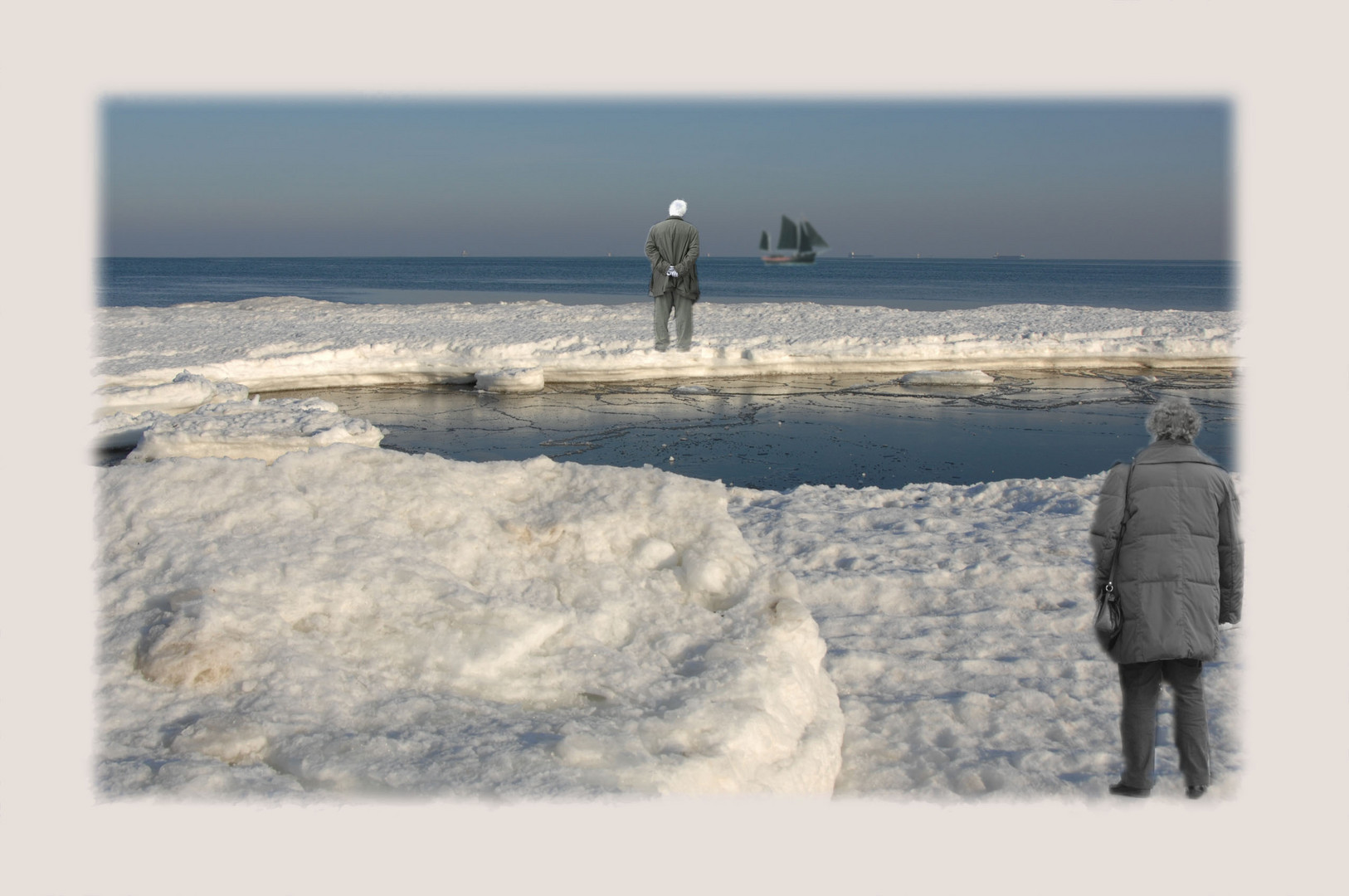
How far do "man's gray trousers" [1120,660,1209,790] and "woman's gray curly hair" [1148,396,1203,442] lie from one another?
0.67 m

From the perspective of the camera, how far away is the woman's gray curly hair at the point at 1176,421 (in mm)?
2764

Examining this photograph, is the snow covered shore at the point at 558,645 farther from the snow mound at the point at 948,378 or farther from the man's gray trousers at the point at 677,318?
the snow mound at the point at 948,378

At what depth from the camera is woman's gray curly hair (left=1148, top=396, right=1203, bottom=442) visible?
2764 mm

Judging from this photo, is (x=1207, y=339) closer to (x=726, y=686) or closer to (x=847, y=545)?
(x=847, y=545)

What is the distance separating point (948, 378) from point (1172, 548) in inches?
548

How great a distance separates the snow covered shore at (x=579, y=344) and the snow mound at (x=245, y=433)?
3.22 m

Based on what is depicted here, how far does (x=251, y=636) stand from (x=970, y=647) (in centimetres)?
310

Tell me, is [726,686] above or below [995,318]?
below

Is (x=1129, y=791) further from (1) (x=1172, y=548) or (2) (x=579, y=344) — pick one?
(2) (x=579, y=344)

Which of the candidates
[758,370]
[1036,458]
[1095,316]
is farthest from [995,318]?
[1036,458]

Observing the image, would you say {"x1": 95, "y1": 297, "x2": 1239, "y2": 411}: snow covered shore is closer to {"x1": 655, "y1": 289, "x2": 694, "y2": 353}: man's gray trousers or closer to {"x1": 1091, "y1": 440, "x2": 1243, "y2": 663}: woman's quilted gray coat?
{"x1": 655, "y1": 289, "x2": 694, "y2": 353}: man's gray trousers

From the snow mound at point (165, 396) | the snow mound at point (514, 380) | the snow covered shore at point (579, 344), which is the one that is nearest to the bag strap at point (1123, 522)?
the snow mound at point (165, 396)

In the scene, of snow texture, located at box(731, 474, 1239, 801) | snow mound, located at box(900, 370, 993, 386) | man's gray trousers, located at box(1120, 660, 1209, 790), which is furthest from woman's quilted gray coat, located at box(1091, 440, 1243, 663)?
snow mound, located at box(900, 370, 993, 386)

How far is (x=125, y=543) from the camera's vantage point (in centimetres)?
313
